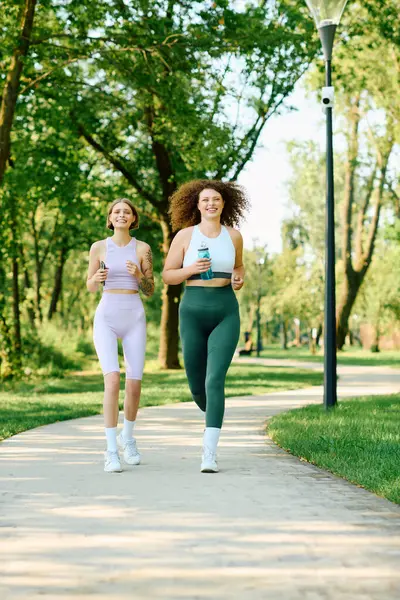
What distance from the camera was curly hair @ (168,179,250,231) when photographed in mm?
7613

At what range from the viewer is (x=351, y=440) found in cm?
867

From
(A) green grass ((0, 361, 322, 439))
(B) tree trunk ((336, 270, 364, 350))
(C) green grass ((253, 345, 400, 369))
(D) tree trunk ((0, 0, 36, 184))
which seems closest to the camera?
(A) green grass ((0, 361, 322, 439))

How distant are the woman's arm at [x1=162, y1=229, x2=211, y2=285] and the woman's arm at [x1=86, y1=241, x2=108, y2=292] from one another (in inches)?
19.1

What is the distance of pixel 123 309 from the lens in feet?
23.5

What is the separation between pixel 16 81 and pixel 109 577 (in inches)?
577

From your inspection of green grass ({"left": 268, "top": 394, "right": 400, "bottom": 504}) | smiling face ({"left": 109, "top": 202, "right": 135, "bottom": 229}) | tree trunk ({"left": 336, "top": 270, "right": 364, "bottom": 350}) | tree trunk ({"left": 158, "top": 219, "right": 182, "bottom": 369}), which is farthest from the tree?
tree trunk ({"left": 336, "top": 270, "right": 364, "bottom": 350})

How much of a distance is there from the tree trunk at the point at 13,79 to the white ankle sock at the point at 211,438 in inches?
453

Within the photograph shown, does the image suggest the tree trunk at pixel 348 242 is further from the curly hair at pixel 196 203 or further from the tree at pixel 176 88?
the curly hair at pixel 196 203

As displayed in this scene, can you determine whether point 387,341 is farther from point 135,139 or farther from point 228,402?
point 228,402

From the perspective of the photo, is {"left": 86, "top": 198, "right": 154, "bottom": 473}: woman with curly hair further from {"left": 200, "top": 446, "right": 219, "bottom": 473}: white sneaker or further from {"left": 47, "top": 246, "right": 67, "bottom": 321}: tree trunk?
{"left": 47, "top": 246, "right": 67, "bottom": 321}: tree trunk

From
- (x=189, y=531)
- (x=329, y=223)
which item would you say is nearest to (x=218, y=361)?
(x=189, y=531)

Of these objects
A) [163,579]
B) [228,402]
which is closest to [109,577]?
[163,579]

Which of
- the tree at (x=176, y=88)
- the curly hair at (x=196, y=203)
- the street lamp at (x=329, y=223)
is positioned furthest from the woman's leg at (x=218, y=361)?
the tree at (x=176, y=88)

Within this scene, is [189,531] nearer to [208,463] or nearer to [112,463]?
[208,463]
